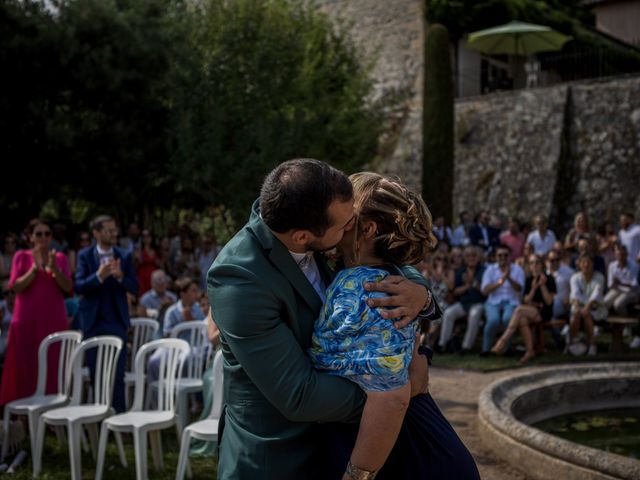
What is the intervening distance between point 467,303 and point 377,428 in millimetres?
8424

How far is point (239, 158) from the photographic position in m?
13.7

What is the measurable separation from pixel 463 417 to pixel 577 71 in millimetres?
18816

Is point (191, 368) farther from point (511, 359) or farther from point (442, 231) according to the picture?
point (442, 231)

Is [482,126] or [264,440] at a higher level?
[482,126]

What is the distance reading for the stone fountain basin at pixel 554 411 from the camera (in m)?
4.03

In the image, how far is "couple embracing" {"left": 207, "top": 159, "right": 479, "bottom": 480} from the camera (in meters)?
1.78

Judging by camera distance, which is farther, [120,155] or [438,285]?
[120,155]

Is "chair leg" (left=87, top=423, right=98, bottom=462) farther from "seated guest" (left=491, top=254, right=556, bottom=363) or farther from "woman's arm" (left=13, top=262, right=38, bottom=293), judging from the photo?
"seated guest" (left=491, top=254, right=556, bottom=363)

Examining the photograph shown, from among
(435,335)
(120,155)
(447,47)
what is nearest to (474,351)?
(435,335)

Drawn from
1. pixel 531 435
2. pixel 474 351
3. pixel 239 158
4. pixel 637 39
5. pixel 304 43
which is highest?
pixel 637 39

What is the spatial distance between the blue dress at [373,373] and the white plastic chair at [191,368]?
356 cm

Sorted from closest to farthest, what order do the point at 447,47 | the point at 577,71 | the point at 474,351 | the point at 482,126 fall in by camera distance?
→ the point at 474,351
the point at 447,47
the point at 482,126
the point at 577,71

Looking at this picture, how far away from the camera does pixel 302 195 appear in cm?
178

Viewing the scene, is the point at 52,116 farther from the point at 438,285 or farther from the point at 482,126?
the point at 482,126
